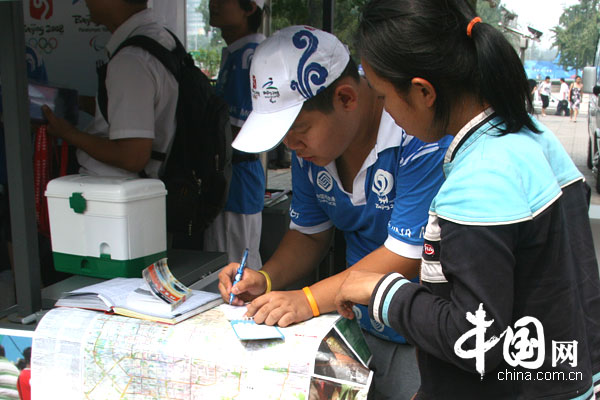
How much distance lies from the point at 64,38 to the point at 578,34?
4406 mm

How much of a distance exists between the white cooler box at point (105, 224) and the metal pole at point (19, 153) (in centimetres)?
19

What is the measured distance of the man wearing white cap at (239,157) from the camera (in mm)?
→ 3027

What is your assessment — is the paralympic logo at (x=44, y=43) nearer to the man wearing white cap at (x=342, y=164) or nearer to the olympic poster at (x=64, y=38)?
the olympic poster at (x=64, y=38)

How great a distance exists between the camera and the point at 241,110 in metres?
3.05

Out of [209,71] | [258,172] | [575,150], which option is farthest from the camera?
[209,71]

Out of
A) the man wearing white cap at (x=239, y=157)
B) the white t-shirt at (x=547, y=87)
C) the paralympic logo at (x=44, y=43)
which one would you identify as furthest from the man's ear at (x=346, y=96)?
the white t-shirt at (x=547, y=87)

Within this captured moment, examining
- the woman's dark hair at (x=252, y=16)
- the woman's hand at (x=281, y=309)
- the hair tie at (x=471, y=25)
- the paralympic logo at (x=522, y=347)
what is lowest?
the woman's hand at (x=281, y=309)

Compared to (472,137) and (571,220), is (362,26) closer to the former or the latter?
(472,137)

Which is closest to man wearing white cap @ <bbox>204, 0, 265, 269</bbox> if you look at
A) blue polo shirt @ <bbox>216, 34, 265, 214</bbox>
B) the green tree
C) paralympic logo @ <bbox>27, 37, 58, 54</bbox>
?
blue polo shirt @ <bbox>216, 34, 265, 214</bbox>

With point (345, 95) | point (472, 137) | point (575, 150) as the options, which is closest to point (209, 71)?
point (575, 150)

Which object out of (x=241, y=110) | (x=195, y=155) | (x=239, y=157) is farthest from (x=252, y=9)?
(x=195, y=155)

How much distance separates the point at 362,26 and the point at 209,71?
6.29m

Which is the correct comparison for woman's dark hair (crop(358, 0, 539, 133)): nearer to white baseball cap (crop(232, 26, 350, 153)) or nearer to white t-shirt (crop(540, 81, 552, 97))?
white baseball cap (crop(232, 26, 350, 153))

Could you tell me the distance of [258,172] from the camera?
10.1 ft
